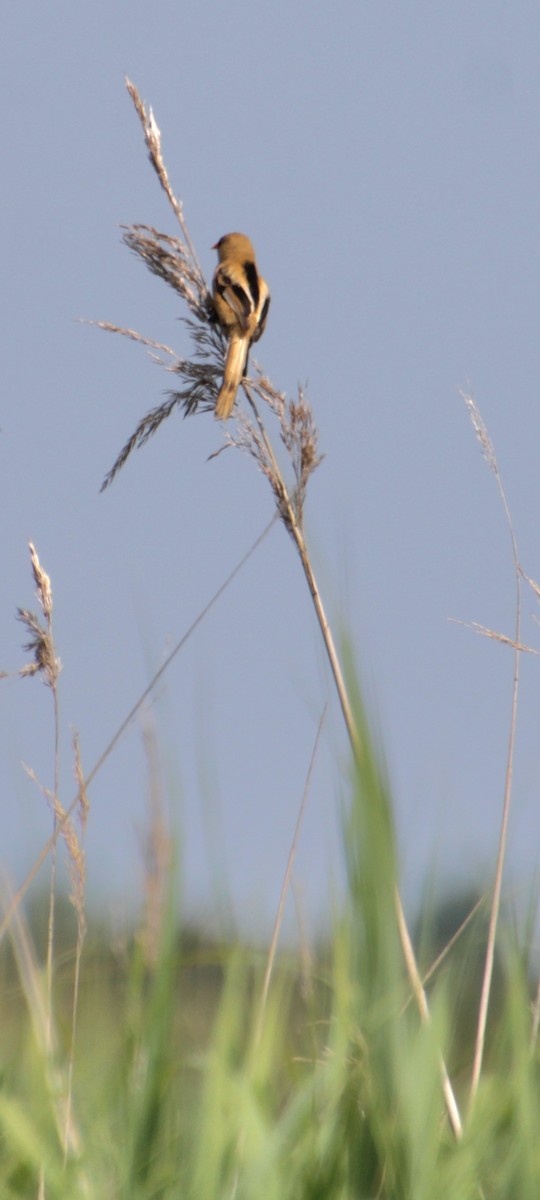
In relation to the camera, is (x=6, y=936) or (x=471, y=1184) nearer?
(x=471, y=1184)

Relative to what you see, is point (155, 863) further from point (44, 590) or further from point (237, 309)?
point (237, 309)

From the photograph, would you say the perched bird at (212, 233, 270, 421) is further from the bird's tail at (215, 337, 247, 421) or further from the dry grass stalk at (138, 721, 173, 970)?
the dry grass stalk at (138, 721, 173, 970)

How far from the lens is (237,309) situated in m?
3.38

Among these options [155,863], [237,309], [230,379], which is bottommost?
[155,863]

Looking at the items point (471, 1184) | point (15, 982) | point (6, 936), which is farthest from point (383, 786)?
point (15, 982)

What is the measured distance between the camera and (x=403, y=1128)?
160cm

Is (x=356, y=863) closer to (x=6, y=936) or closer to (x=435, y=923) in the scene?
(x=435, y=923)

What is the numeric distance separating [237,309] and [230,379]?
0.84 metres

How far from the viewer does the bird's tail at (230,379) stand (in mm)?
2516

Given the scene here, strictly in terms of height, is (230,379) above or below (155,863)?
above

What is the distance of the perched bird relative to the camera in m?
2.59

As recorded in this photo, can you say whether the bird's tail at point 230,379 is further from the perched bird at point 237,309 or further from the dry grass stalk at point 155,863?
the dry grass stalk at point 155,863

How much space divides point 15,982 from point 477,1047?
2.86ft

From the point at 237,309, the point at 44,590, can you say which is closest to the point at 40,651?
the point at 44,590
